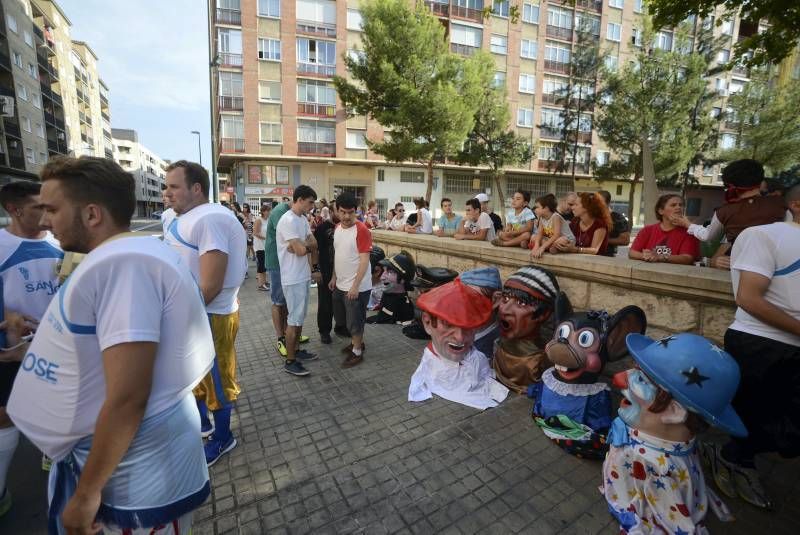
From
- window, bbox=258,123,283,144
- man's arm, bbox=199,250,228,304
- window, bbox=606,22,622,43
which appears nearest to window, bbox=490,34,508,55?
window, bbox=606,22,622,43

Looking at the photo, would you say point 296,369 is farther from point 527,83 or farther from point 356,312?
point 527,83

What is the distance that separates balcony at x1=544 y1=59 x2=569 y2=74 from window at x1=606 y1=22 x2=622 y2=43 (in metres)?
4.82

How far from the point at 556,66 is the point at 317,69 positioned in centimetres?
2053

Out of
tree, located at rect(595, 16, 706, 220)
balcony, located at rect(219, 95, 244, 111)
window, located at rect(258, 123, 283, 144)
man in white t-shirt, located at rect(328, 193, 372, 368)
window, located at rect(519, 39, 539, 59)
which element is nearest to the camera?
man in white t-shirt, located at rect(328, 193, 372, 368)

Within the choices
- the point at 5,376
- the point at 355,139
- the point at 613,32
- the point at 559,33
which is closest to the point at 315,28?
the point at 355,139

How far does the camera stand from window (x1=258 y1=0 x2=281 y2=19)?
25.4 meters

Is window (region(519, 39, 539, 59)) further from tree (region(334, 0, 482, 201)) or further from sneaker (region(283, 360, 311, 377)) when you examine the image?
sneaker (region(283, 360, 311, 377))

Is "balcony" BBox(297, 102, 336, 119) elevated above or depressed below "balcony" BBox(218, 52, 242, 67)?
below

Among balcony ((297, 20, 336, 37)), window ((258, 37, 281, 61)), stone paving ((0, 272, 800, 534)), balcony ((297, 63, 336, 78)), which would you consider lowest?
stone paving ((0, 272, 800, 534))

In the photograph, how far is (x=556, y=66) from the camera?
32.2 m

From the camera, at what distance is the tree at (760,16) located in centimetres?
551

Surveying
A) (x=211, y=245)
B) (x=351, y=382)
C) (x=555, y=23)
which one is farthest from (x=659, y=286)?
(x=555, y=23)

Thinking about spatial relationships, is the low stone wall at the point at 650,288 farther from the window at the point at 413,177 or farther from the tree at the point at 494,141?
the window at the point at 413,177

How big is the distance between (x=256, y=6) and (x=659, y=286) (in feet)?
102
